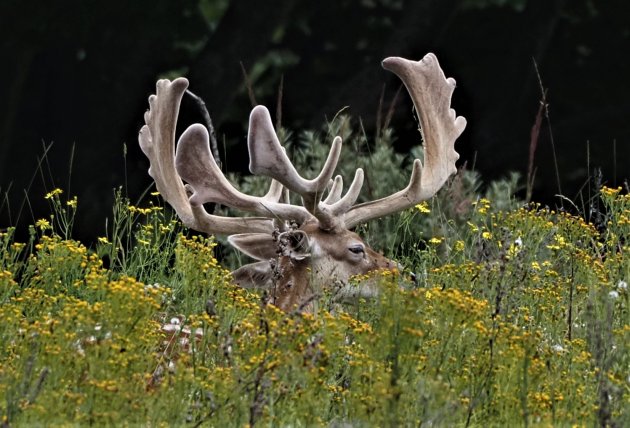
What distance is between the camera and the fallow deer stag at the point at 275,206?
812cm

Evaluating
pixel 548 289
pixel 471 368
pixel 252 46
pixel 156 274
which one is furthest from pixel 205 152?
pixel 252 46

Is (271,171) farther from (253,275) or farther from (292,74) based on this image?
(292,74)

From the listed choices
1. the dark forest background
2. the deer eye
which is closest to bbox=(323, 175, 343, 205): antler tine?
the deer eye

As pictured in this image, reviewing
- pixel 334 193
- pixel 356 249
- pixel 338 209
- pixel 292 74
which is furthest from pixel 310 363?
pixel 292 74

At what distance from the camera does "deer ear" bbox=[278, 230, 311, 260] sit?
8.09 m

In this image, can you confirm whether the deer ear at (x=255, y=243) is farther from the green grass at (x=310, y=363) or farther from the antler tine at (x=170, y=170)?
the green grass at (x=310, y=363)

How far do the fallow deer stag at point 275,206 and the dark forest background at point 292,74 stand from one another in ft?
20.7

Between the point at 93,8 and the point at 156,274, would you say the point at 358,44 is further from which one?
the point at 156,274

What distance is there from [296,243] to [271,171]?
1.16 ft

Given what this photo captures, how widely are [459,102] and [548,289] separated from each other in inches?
396

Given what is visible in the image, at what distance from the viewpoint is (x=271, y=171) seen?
8.20 meters

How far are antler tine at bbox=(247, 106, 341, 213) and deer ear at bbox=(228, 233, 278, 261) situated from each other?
0.82ft

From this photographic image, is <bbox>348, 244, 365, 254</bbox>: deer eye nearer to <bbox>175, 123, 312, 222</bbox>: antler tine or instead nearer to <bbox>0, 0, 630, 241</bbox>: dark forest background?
<bbox>175, 123, 312, 222</bbox>: antler tine

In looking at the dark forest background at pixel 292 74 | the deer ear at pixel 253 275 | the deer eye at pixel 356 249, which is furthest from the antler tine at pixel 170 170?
the dark forest background at pixel 292 74
